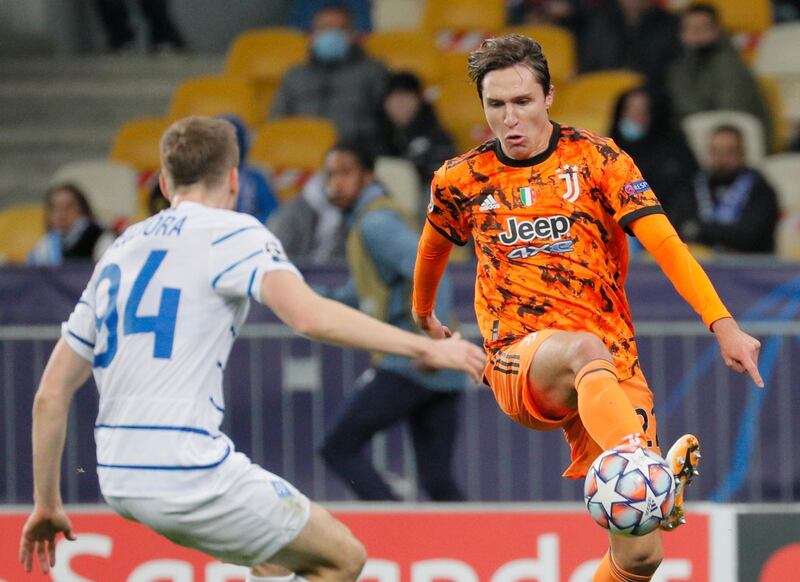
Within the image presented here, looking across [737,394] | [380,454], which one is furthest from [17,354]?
[737,394]

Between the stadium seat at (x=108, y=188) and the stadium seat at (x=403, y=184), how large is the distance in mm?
1973

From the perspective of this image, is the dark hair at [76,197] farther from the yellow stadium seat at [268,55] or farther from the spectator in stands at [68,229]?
the yellow stadium seat at [268,55]

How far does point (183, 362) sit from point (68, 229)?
18.5 ft

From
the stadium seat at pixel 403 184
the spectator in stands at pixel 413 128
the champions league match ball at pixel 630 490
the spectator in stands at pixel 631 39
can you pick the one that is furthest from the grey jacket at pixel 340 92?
the champions league match ball at pixel 630 490

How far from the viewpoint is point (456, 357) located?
4.60m

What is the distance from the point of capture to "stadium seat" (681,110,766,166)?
11125 mm

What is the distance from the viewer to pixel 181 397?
4902 millimetres

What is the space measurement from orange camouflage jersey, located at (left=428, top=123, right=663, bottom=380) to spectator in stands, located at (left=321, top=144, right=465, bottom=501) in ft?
7.30

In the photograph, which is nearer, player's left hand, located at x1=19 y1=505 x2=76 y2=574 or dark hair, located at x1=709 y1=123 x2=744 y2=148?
player's left hand, located at x1=19 y1=505 x2=76 y2=574

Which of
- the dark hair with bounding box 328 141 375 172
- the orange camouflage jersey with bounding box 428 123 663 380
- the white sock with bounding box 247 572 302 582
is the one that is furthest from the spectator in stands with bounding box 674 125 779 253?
the white sock with bounding box 247 572 302 582

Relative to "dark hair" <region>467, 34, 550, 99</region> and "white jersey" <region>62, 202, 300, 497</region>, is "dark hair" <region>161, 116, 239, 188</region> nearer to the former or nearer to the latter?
"white jersey" <region>62, 202, 300, 497</region>

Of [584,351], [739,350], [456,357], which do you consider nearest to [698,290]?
[739,350]

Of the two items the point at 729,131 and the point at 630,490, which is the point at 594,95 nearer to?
the point at 729,131

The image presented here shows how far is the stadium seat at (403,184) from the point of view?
10.7 metres
